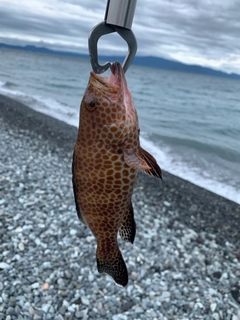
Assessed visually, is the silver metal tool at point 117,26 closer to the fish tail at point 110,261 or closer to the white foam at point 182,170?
the fish tail at point 110,261

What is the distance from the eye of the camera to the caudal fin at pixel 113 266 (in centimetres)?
216

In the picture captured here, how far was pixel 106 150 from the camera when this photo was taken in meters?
1.93

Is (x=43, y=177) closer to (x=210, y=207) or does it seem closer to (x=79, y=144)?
(x=210, y=207)

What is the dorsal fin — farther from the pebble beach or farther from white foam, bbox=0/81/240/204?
white foam, bbox=0/81/240/204

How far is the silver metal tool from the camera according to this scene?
1.57 metres

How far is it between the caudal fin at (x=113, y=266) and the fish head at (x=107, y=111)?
71cm

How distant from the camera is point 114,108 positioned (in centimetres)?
198

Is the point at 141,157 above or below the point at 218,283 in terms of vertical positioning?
above

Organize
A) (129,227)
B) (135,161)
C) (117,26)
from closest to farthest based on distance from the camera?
(117,26) → (135,161) → (129,227)

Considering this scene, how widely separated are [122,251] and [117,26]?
6.68m

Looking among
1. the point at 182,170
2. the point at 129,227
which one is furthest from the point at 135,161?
the point at 182,170

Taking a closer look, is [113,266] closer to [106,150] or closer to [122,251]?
[106,150]

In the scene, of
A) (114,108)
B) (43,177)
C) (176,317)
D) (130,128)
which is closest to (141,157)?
(130,128)

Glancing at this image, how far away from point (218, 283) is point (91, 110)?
6593mm
